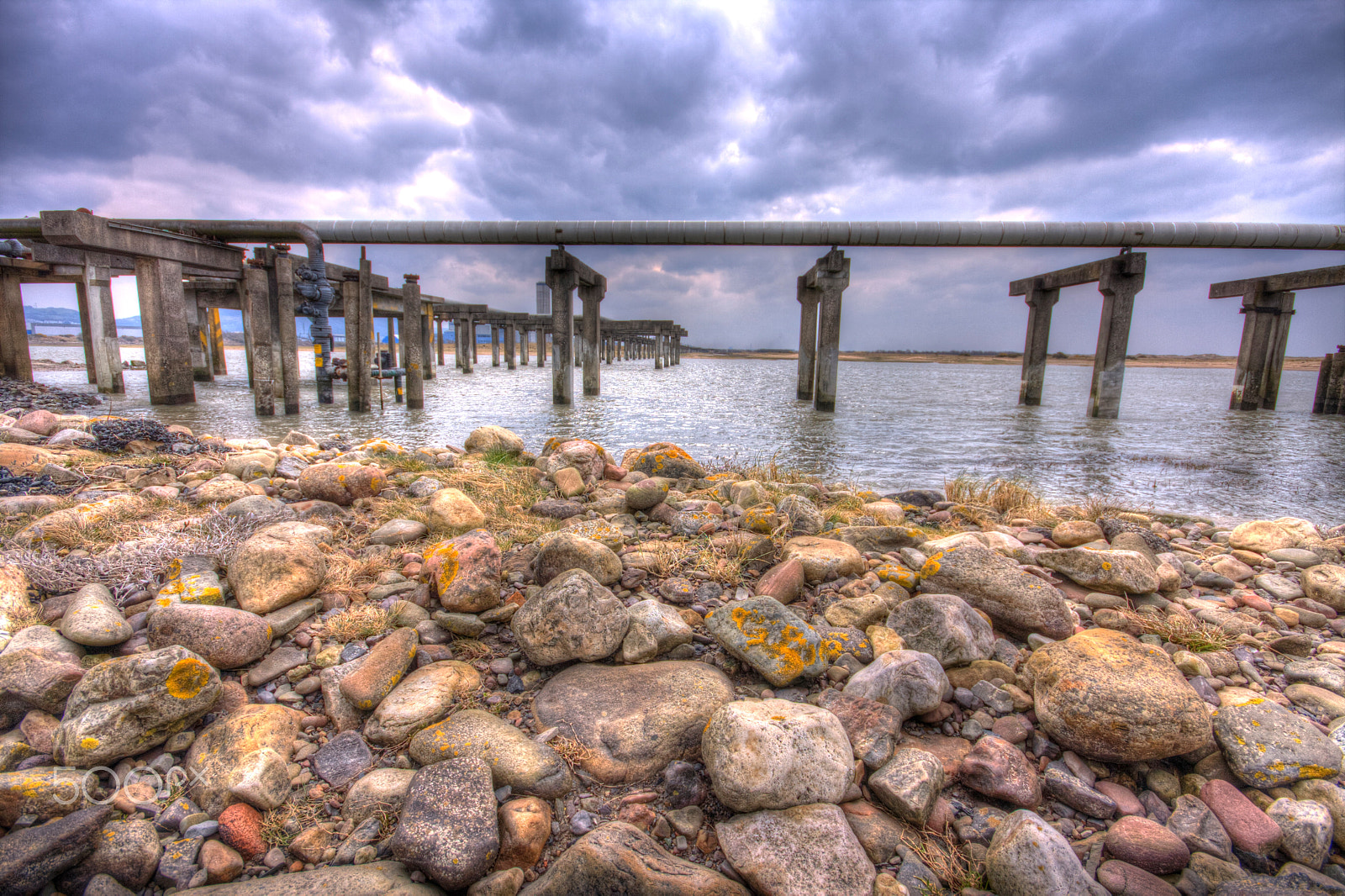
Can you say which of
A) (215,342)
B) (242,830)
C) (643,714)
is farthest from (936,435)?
(215,342)

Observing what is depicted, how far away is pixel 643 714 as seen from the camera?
8.15 feet

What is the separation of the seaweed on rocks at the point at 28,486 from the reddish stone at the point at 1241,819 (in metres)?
7.68

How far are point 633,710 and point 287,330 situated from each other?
1546 centimetres

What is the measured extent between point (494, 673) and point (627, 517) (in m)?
2.10

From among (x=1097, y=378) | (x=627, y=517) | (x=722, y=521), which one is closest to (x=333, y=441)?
(x=627, y=517)

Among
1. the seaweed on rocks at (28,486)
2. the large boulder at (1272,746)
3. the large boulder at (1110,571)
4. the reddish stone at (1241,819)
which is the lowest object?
the reddish stone at (1241,819)

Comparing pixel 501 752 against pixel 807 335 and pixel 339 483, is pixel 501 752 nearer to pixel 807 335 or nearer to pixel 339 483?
Result: pixel 339 483

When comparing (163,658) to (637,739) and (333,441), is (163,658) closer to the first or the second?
(637,739)

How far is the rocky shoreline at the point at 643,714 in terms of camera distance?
6.10ft

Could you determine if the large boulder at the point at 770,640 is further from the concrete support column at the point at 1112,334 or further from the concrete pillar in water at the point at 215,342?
the concrete pillar in water at the point at 215,342

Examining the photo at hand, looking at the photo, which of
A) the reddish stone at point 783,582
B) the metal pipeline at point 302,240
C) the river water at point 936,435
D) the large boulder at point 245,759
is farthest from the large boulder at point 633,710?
the metal pipeline at point 302,240

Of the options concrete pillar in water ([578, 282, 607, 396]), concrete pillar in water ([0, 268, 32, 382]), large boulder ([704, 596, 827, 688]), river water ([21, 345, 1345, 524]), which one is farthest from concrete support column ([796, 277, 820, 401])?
concrete pillar in water ([0, 268, 32, 382])

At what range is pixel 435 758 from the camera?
223cm

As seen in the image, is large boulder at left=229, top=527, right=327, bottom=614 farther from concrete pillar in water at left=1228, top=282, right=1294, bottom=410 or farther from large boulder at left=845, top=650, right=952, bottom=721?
concrete pillar in water at left=1228, top=282, right=1294, bottom=410
